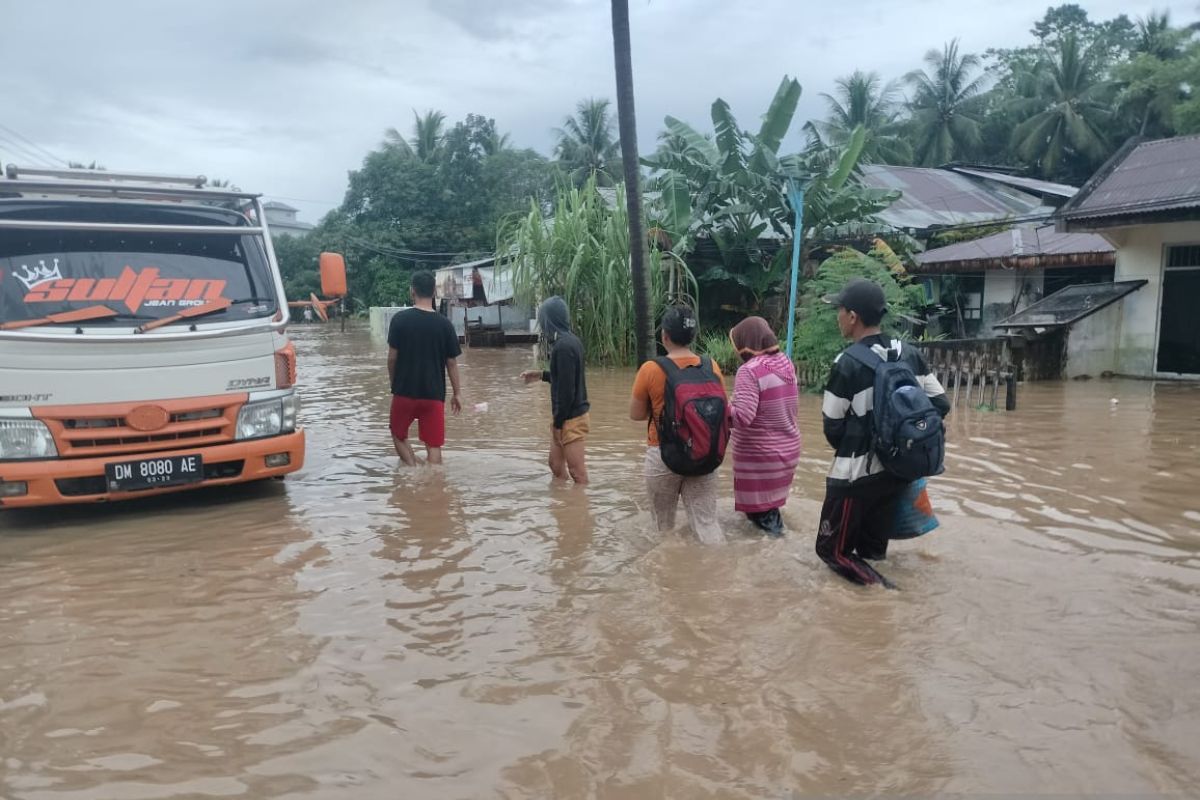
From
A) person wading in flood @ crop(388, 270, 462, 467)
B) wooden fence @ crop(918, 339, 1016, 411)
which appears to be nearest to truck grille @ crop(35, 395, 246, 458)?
person wading in flood @ crop(388, 270, 462, 467)

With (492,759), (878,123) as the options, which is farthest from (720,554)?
(878,123)

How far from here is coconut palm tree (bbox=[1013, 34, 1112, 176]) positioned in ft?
112

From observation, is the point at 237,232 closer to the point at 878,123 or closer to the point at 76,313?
the point at 76,313

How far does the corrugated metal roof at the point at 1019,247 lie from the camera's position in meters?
16.5

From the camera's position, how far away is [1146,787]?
277cm

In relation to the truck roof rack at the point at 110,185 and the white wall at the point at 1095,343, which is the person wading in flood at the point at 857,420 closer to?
the truck roof rack at the point at 110,185

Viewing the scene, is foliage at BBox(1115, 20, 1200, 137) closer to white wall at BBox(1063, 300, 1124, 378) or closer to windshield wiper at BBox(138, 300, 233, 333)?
white wall at BBox(1063, 300, 1124, 378)

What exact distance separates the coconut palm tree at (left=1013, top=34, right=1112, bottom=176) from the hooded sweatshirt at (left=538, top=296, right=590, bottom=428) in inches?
1364

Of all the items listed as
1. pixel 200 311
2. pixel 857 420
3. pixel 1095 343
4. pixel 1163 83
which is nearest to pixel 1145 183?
pixel 1095 343

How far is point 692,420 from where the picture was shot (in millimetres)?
4965

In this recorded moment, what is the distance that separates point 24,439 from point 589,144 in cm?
4200

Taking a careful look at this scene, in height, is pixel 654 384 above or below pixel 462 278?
below

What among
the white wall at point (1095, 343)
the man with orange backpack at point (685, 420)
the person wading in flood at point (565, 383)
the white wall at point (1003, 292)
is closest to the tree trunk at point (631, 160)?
the person wading in flood at point (565, 383)

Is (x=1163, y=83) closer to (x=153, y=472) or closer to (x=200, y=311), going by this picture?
(x=200, y=311)
